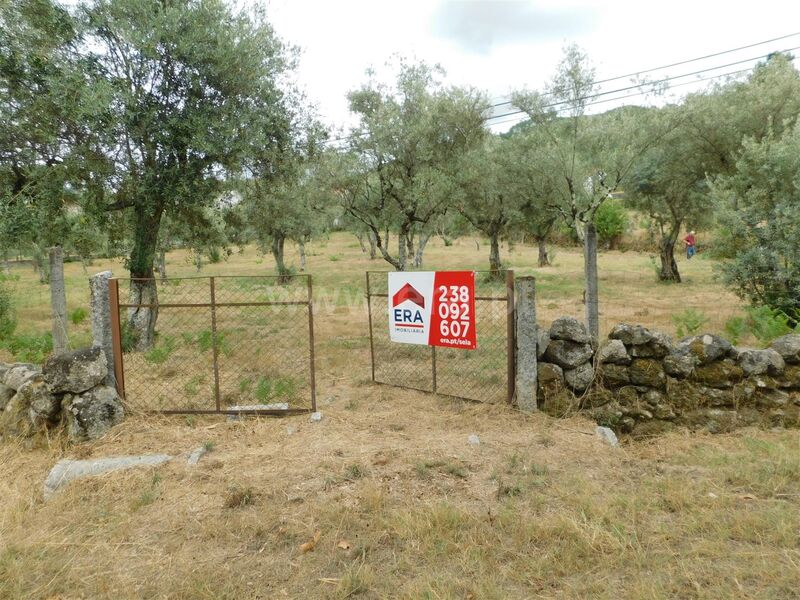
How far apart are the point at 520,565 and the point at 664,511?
1397 mm

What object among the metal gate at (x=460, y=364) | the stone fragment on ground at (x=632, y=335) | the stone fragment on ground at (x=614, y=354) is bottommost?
the metal gate at (x=460, y=364)

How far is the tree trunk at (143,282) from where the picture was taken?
10078 mm

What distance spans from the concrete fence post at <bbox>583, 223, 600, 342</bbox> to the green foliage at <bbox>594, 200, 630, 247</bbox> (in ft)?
113

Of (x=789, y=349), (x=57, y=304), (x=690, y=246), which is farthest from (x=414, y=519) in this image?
(x=690, y=246)

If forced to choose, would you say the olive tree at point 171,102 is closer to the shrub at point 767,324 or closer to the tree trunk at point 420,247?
the shrub at point 767,324

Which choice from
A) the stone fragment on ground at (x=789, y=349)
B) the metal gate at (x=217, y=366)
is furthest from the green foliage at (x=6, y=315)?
the stone fragment on ground at (x=789, y=349)

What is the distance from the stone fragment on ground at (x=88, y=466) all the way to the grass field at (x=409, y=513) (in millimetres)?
138

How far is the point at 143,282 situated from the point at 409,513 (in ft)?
27.9

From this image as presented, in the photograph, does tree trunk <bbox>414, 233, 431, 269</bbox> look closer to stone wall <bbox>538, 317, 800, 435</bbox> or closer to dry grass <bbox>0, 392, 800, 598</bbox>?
stone wall <bbox>538, 317, 800, 435</bbox>

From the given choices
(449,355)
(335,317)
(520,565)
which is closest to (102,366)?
(520,565)

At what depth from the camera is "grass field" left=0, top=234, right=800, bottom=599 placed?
10.3 ft

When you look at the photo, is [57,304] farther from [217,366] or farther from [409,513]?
[409,513]

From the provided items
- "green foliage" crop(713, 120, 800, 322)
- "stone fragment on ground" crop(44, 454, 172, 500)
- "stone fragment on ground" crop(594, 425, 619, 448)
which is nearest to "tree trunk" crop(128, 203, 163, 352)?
"stone fragment on ground" crop(44, 454, 172, 500)

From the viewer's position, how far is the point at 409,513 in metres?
3.81
